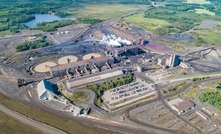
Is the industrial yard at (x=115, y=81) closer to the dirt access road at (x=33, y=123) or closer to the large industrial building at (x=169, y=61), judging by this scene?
the large industrial building at (x=169, y=61)

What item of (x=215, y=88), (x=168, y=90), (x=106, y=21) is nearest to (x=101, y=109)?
(x=168, y=90)

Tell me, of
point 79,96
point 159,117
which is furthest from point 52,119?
point 159,117

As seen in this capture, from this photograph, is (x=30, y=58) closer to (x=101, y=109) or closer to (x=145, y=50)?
(x=101, y=109)

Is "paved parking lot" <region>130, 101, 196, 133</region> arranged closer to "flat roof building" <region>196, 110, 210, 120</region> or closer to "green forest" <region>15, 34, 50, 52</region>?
"flat roof building" <region>196, 110, 210, 120</region>

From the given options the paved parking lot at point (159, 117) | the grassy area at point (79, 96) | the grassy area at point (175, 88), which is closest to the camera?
the paved parking lot at point (159, 117)

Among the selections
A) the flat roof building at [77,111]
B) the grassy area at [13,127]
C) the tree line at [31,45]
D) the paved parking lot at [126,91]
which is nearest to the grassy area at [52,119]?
the flat roof building at [77,111]

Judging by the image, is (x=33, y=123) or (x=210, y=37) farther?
(x=210, y=37)

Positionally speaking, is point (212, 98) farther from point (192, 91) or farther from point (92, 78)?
point (92, 78)
